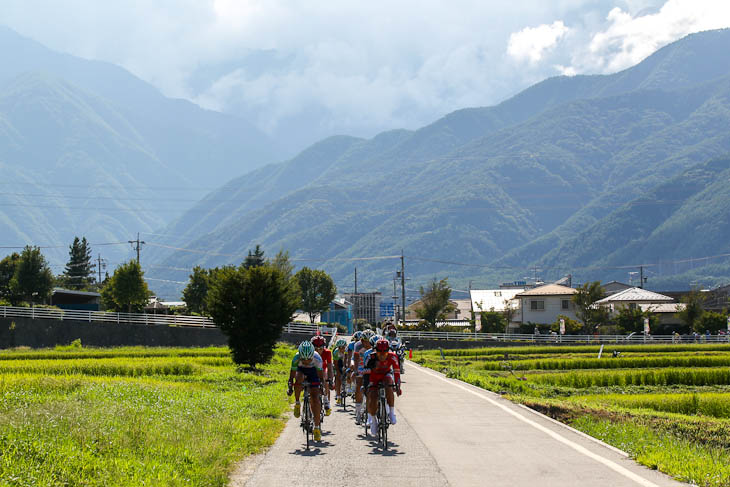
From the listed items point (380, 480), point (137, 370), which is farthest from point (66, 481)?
point (137, 370)

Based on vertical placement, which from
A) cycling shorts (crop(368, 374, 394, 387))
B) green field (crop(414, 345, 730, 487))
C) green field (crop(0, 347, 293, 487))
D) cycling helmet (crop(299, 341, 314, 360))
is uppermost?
cycling helmet (crop(299, 341, 314, 360))

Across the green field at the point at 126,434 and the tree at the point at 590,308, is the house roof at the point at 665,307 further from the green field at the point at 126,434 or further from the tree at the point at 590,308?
the green field at the point at 126,434

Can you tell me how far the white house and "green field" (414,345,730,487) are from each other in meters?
48.6

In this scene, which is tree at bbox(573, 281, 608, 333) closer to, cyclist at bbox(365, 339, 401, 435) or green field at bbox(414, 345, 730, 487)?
green field at bbox(414, 345, 730, 487)

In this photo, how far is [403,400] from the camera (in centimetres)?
2253

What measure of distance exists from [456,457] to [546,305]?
8565 cm

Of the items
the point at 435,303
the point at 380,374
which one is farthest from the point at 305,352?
the point at 435,303

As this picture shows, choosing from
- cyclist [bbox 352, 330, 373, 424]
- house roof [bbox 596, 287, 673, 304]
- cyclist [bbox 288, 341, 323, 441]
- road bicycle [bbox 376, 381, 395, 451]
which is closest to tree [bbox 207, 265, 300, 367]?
cyclist [bbox 352, 330, 373, 424]

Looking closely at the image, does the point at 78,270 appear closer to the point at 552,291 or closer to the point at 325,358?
the point at 552,291

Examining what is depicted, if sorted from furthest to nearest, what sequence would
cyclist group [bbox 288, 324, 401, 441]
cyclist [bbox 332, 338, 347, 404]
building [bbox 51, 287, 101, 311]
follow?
building [bbox 51, 287, 101, 311], cyclist [bbox 332, 338, 347, 404], cyclist group [bbox 288, 324, 401, 441]

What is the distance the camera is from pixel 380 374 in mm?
14648

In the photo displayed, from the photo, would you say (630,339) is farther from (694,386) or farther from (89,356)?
(89,356)

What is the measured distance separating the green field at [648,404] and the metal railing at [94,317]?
27470 mm

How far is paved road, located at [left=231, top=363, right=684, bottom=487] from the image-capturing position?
10531 millimetres
